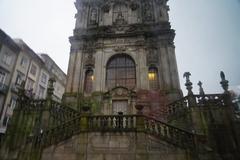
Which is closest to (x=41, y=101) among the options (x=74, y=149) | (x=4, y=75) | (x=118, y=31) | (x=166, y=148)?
(x=74, y=149)

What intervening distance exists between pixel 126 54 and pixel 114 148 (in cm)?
1109

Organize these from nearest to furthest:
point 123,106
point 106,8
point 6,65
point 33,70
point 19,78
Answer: point 123,106, point 106,8, point 6,65, point 19,78, point 33,70

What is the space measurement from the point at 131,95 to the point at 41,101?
764 centimetres

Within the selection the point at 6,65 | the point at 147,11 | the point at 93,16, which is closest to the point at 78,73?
the point at 93,16

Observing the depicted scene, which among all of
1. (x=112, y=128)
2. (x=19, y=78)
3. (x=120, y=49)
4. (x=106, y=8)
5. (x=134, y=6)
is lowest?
(x=112, y=128)

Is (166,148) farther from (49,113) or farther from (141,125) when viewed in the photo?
(49,113)

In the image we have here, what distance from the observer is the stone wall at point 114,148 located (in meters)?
9.10

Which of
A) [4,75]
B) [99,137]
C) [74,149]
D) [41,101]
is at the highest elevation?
[4,75]

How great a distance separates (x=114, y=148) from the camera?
9.43 metres

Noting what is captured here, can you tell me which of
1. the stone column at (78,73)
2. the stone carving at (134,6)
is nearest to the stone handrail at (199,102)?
the stone column at (78,73)

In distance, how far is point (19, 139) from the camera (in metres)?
12.5

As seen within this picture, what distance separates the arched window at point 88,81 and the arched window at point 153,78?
235 inches

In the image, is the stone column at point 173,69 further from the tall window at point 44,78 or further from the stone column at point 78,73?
the tall window at point 44,78

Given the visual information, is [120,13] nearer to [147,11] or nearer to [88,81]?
[147,11]
